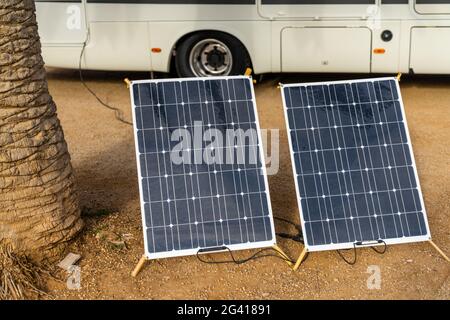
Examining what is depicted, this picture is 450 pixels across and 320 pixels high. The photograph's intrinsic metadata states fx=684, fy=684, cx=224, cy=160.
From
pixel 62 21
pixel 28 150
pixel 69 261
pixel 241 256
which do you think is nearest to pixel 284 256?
pixel 241 256

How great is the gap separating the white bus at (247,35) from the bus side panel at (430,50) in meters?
0.01

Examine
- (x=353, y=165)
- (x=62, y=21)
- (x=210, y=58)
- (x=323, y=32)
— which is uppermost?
(x=62, y=21)

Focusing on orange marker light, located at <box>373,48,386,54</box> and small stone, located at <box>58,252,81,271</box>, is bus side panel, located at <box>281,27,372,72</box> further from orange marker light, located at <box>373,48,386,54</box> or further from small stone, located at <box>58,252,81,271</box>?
small stone, located at <box>58,252,81,271</box>

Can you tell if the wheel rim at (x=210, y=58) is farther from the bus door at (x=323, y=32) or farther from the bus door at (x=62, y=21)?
the bus door at (x=62, y=21)

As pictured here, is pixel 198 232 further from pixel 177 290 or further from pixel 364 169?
pixel 364 169

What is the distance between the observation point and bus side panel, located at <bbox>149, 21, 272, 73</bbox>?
9719 millimetres

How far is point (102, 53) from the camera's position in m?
10.1

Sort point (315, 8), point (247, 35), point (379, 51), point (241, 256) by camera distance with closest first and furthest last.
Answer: point (241, 256), point (315, 8), point (379, 51), point (247, 35)

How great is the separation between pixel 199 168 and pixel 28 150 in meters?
1.38

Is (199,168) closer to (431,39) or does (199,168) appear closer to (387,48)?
(387,48)

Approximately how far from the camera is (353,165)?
228 inches

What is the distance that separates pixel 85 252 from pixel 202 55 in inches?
199

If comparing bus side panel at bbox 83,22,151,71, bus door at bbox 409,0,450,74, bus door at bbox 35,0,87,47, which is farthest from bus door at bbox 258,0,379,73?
bus door at bbox 35,0,87,47

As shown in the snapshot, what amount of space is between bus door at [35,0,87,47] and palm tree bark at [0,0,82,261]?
4.57m
